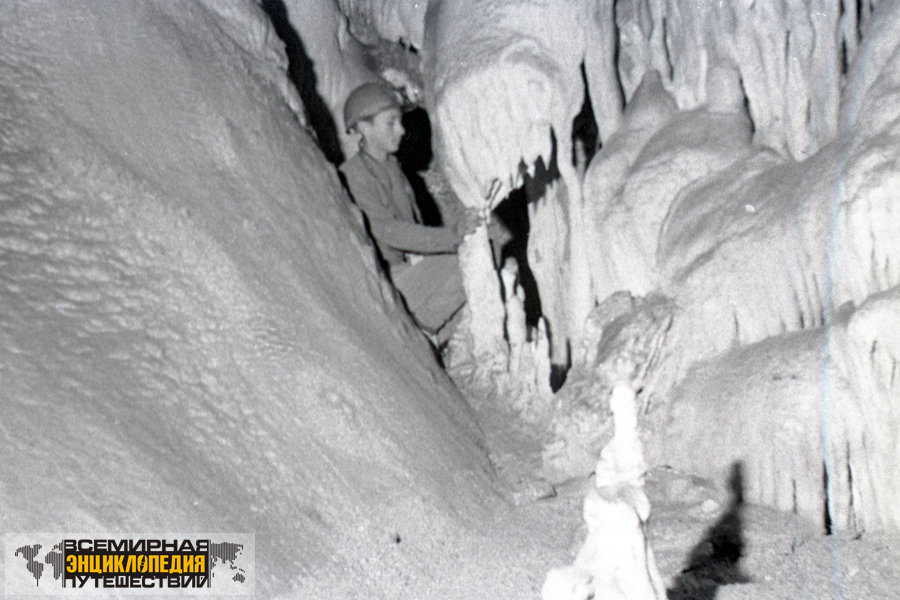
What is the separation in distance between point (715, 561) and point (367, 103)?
11.7 feet

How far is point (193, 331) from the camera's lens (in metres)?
3.45

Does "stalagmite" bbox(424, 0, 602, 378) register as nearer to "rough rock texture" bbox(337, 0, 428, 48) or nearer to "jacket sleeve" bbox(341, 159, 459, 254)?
"jacket sleeve" bbox(341, 159, 459, 254)

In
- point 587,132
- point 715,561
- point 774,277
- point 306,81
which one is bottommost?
point 715,561

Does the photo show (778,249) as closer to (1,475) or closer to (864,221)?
(864,221)

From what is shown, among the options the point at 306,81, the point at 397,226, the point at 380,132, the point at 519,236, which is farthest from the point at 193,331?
the point at 519,236

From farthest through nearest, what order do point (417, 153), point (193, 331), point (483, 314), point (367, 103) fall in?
point (417, 153) → point (367, 103) → point (483, 314) → point (193, 331)

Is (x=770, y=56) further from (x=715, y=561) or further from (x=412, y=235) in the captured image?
(x=715, y=561)

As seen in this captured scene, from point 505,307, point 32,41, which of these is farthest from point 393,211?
point 32,41

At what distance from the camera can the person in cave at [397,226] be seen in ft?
17.5

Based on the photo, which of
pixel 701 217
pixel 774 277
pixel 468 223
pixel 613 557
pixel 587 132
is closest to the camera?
pixel 613 557

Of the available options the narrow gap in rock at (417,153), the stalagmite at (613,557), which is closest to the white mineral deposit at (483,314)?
the stalagmite at (613,557)

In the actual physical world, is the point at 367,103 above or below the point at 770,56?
above

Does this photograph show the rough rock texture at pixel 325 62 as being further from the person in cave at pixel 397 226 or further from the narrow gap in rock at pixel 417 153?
the narrow gap in rock at pixel 417 153

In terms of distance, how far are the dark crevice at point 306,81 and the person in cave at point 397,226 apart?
70 cm
